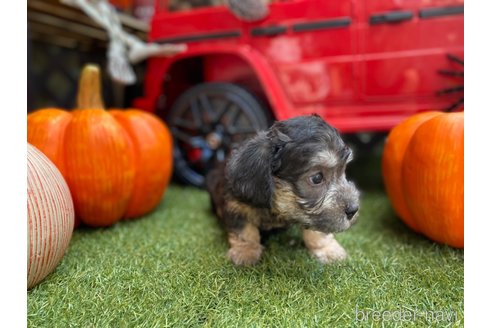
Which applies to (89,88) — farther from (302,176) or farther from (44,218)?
(302,176)

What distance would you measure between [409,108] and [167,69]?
199 cm

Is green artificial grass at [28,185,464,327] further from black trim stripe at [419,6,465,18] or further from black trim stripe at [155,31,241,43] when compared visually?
black trim stripe at [155,31,241,43]

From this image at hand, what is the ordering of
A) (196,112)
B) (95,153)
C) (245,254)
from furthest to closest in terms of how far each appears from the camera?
(196,112) → (95,153) → (245,254)

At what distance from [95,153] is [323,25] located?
6.07 feet

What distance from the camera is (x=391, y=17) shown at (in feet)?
8.79

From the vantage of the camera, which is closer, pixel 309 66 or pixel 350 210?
pixel 350 210

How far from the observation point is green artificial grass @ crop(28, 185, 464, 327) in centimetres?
148

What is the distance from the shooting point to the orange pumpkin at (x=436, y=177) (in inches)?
76.9

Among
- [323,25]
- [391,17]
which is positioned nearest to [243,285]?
[323,25]

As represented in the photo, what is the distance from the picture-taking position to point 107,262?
1.94m

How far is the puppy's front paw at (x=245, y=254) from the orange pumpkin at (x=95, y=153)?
0.90 metres

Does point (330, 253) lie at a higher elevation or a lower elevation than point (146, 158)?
lower

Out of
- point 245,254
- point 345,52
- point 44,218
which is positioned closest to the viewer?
point 44,218

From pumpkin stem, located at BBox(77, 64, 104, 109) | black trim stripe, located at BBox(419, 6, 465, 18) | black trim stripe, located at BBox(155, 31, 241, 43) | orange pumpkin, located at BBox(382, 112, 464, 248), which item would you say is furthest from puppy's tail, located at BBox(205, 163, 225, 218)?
black trim stripe, located at BBox(419, 6, 465, 18)
